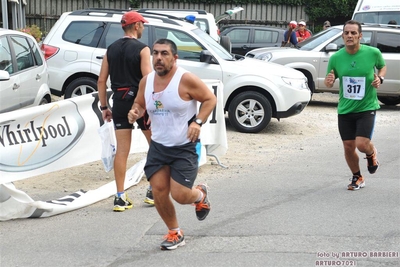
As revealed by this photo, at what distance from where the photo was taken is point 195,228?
6996 mm

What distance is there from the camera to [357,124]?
8.62m

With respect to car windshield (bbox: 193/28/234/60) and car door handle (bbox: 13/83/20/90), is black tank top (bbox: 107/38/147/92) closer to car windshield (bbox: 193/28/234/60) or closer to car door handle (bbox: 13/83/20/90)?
car door handle (bbox: 13/83/20/90)

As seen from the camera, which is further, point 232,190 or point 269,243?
point 232,190

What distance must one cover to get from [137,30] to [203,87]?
190 cm

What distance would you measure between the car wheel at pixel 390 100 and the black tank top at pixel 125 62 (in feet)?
38.4

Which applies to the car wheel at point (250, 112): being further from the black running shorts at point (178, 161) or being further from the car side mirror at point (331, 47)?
the black running shorts at point (178, 161)

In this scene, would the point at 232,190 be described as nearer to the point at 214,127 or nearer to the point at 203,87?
the point at 214,127

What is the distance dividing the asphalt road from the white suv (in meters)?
2.79

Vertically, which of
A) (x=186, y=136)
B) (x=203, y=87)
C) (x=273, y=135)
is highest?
(x=203, y=87)

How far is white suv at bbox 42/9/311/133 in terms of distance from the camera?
1305 cm

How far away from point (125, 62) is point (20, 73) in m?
2.97

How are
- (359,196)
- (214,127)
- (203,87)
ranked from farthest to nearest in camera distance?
1. (214,127)
2. (359,196)
3. (203,87)

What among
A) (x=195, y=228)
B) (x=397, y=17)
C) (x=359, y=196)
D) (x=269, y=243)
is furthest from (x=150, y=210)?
(x=397, y=17)

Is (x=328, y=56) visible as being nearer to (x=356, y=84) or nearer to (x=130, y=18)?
(x=356, y=84)
